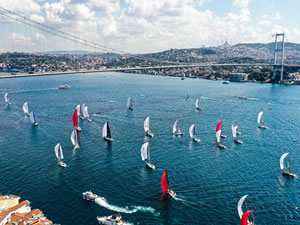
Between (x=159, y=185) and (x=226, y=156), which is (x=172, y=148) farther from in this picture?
(x=159, y=185)

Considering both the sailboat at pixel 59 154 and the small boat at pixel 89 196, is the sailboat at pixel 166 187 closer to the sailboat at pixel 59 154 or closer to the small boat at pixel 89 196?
the small boat at pixel 89 196

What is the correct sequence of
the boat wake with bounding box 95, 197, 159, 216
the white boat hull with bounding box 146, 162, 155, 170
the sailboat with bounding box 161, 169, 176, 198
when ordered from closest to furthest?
the boat wake with bounding box 95, 197, 159, 216 < the sailboat with bounding box 161, 169, 176, 198 < the white boat hull with bounding box 146, 162, 155, 170

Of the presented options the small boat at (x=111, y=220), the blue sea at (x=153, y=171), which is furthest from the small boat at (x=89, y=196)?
the small boat at (x=111, y=220)

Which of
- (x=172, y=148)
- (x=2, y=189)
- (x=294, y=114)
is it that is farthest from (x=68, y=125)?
(x=294, y=114)

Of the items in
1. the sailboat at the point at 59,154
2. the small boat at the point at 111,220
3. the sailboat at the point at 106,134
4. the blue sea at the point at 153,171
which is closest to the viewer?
the small boat at the point at 111,220

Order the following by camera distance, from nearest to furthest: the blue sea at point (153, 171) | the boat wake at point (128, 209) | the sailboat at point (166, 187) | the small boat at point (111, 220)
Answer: the small boat at point (111, 220) < the boat wake at point (128, 209) < the blue sea at point (153, 171) < the sailboat at point (166, 187)

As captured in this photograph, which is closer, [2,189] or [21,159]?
[2,189]

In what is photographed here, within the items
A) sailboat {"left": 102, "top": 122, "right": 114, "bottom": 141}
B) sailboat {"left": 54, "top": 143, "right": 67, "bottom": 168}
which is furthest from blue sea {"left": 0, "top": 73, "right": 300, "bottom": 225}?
sailboat {"left": 102, "top": 122, "right": 114, "bottom": 141}

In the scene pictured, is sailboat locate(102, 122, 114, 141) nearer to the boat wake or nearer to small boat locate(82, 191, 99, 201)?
small boat locate(82, 191, 99, 201)

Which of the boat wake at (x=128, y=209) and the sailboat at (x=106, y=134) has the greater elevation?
the sailboat at (x=106, y=134)
